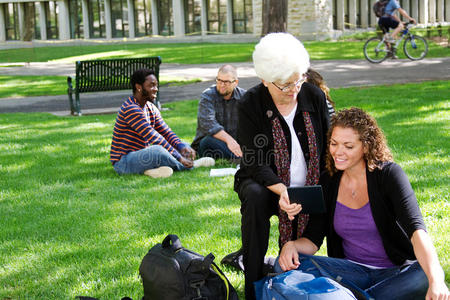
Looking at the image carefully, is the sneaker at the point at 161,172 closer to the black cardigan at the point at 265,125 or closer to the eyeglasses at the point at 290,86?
the black cardigan at the point at 265,125

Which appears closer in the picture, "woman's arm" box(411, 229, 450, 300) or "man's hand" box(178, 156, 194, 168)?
"woman's arm" box(411, 229, 450, 300)

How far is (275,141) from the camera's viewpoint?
3.59 metres

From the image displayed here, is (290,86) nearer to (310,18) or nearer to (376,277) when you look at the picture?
(376,277)

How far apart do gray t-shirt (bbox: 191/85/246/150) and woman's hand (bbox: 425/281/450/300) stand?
14.1 ft

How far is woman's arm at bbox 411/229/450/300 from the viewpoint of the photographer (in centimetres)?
272

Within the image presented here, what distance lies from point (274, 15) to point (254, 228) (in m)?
17.2

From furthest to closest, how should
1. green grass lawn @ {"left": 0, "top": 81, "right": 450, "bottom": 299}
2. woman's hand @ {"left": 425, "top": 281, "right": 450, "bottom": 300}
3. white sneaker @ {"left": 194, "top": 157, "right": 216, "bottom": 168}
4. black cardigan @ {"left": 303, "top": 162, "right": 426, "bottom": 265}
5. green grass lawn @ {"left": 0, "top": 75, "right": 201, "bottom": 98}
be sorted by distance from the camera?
green grass lawn @ {"left": 0, "top": 75, "right": 201, "bottom": 98} → white sneaker @ {"left": 194, "top": 157, "right": 216, "bottom": 168} → green grass lawn @ {"left": 0, "top": 81, "right": 450, "bottom": 299} → black cardigan @ {"left": 303, "top": 162, "right": 426, "bottom": 265} → woman's hand @ {"left": 425, "top": 281, "right": 450, "bottom": 300}

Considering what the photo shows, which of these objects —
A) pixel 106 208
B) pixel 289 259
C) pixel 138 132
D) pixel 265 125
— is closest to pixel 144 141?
pixel 138 132

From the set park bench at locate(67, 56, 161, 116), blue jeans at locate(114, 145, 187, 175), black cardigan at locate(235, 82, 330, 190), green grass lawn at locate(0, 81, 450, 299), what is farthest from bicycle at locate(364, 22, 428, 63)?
black cardigan at locate(235, 82, 330, 190)

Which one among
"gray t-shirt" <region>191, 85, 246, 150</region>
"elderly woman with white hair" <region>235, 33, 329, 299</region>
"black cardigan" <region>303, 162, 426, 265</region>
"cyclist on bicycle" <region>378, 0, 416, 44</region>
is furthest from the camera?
"cyclist on bicycle" <region>378, 0, 416, 44</region>

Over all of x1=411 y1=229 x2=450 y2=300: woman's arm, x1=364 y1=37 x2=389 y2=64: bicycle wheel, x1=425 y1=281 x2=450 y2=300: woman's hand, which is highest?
x1=364 y1=37 x2=389 y2=64: bicycle wheel

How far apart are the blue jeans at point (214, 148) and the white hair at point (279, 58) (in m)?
3.81

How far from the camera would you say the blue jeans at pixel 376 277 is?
10.2ft

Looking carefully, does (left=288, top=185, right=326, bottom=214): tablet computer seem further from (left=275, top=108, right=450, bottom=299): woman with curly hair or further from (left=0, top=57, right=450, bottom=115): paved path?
(left=0, top=57, right=450, bottom=115): paved path
